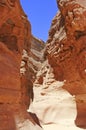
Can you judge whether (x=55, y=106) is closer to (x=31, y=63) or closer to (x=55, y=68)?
(x=55, y=68)

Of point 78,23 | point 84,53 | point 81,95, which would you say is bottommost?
point 81,95

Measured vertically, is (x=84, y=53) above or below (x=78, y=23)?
below

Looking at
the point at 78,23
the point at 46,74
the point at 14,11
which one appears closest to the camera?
the point at 14,11

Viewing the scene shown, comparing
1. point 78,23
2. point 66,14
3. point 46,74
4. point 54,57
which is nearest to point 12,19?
point 78,23

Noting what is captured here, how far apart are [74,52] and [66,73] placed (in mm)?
1466

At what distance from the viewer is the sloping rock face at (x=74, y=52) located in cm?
1504

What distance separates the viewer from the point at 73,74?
15797mm

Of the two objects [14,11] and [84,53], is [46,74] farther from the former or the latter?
[14,11]

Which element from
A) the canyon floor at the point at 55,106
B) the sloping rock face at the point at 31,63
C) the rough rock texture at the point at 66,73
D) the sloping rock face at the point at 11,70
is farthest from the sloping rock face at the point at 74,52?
the sloping rock face at the point at 11,70

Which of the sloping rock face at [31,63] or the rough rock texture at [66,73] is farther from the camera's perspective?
the sloping rock face at [31,63]

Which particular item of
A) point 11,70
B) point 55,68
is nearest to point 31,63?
point 55,68

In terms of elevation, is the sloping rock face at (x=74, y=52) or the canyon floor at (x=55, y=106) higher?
the sloping rock face at (x=74, y=52)

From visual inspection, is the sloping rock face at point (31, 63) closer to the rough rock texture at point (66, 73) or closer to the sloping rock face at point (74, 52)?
the rough rock texture at point (66, 73)

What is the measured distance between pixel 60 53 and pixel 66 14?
2489 mm
